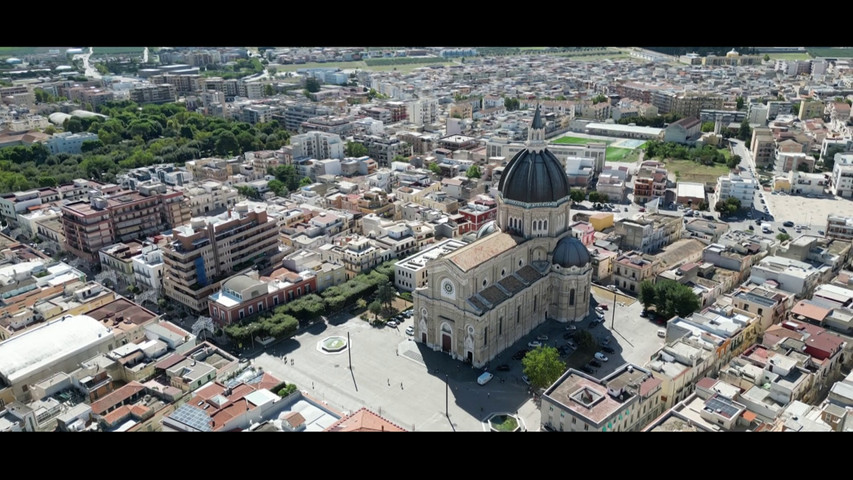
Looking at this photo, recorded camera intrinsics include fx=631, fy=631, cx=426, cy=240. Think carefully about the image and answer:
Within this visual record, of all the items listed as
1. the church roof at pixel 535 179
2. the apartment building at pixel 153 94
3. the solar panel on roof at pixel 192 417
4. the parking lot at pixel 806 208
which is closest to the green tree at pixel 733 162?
the parking lot at pixel 806 208

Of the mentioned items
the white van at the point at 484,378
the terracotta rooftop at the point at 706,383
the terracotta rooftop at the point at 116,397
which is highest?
the terracotta rooftop at the point at 706,383

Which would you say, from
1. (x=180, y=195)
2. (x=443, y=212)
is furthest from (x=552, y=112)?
(x=180, y=195)

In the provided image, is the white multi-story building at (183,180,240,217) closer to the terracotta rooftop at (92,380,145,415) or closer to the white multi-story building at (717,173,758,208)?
the terracotta rooftop at (92,380,145,415)

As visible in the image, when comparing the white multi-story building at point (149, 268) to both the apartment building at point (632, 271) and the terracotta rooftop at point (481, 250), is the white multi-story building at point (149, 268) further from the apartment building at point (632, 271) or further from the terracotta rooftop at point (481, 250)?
the apartment building at point (632, 271)

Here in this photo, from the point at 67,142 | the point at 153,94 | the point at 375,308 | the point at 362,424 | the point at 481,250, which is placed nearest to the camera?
the point at 362,424

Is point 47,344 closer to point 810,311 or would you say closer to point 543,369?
point 543,369

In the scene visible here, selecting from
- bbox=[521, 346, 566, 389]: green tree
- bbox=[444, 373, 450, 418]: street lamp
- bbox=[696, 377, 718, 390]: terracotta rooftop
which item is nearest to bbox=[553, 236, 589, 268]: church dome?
bbox=[521, 346, 566, 389]: green tree

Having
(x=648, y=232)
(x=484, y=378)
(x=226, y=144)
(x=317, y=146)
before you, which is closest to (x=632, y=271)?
(x=648, y=232)
